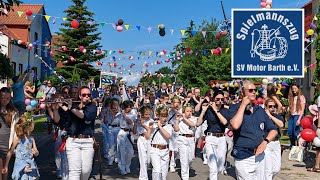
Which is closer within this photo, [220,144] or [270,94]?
[270,94]

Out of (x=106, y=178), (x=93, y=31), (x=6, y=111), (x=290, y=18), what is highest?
(x=93, y=31)

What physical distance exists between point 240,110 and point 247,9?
6.39ft

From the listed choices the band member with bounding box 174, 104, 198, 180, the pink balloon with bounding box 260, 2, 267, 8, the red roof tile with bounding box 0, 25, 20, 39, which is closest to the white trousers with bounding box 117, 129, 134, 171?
the band member with bounding box 174, 104, 198, 180

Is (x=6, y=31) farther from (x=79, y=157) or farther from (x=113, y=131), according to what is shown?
(x=79, y=157)

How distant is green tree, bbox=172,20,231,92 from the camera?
122 ft

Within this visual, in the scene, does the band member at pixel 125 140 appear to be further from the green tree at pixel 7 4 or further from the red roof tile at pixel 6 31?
the red roof tile at pixel 6 31

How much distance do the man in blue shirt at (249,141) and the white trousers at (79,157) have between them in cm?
222

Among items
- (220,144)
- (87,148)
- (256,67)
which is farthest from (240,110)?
(220,144)

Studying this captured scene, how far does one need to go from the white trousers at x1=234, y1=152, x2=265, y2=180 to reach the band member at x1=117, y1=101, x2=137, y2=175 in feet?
15.2

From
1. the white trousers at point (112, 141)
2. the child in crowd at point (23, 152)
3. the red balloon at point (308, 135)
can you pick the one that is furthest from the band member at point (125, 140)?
the red balloon at point (308, 135)

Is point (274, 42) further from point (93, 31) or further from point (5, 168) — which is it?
point (93, 31)

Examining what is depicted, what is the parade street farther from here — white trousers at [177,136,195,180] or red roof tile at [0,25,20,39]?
red roof tile at [0,25,20,39]

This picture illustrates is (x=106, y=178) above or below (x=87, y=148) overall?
below

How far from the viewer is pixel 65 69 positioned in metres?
45.2
